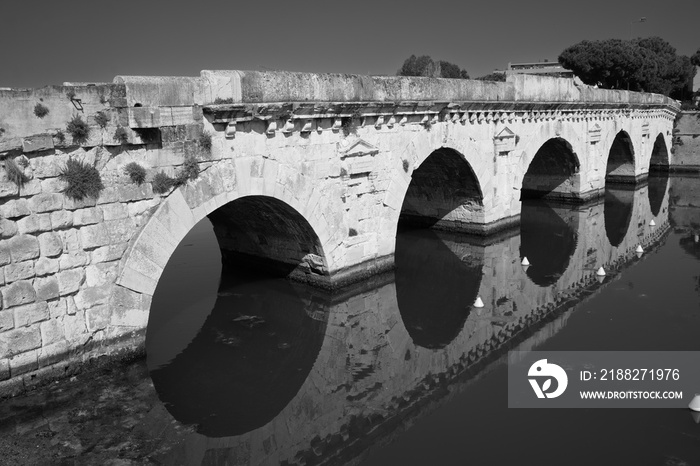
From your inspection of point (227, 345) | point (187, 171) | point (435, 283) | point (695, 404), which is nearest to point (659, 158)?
point (435, 283)

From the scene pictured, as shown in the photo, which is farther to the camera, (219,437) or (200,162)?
(200,162)

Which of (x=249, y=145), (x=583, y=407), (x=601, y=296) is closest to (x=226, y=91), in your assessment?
(x=249, y=145)

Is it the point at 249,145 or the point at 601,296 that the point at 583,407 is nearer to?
the point at 601,296

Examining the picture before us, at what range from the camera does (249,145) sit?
8.40m

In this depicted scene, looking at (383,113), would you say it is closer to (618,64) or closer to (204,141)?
(204,141)

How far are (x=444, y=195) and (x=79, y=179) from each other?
976cm

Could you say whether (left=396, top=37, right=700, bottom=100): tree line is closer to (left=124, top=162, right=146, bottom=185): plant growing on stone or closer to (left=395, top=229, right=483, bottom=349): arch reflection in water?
(left=395, top=229, right=483, bottom=349): arch reflection in water

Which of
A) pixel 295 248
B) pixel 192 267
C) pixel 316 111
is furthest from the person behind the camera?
pixel 192 267

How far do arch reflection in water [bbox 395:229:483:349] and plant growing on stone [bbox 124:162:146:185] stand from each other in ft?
14.7

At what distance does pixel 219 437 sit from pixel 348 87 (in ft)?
19.2

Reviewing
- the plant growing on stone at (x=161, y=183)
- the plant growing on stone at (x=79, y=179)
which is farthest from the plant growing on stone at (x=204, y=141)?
→ the plant growing on stone at (x=79, y=179)

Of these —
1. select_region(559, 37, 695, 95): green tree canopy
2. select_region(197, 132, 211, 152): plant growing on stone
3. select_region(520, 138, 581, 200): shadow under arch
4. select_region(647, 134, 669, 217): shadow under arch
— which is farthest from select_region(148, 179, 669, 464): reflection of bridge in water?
select_region(559, 37, 695, 95): green tree canopy

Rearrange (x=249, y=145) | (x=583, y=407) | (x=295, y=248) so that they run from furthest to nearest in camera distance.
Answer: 1. (x=295, y=248)
2. (x=249, y=145)
3. (x=583, y=407)
